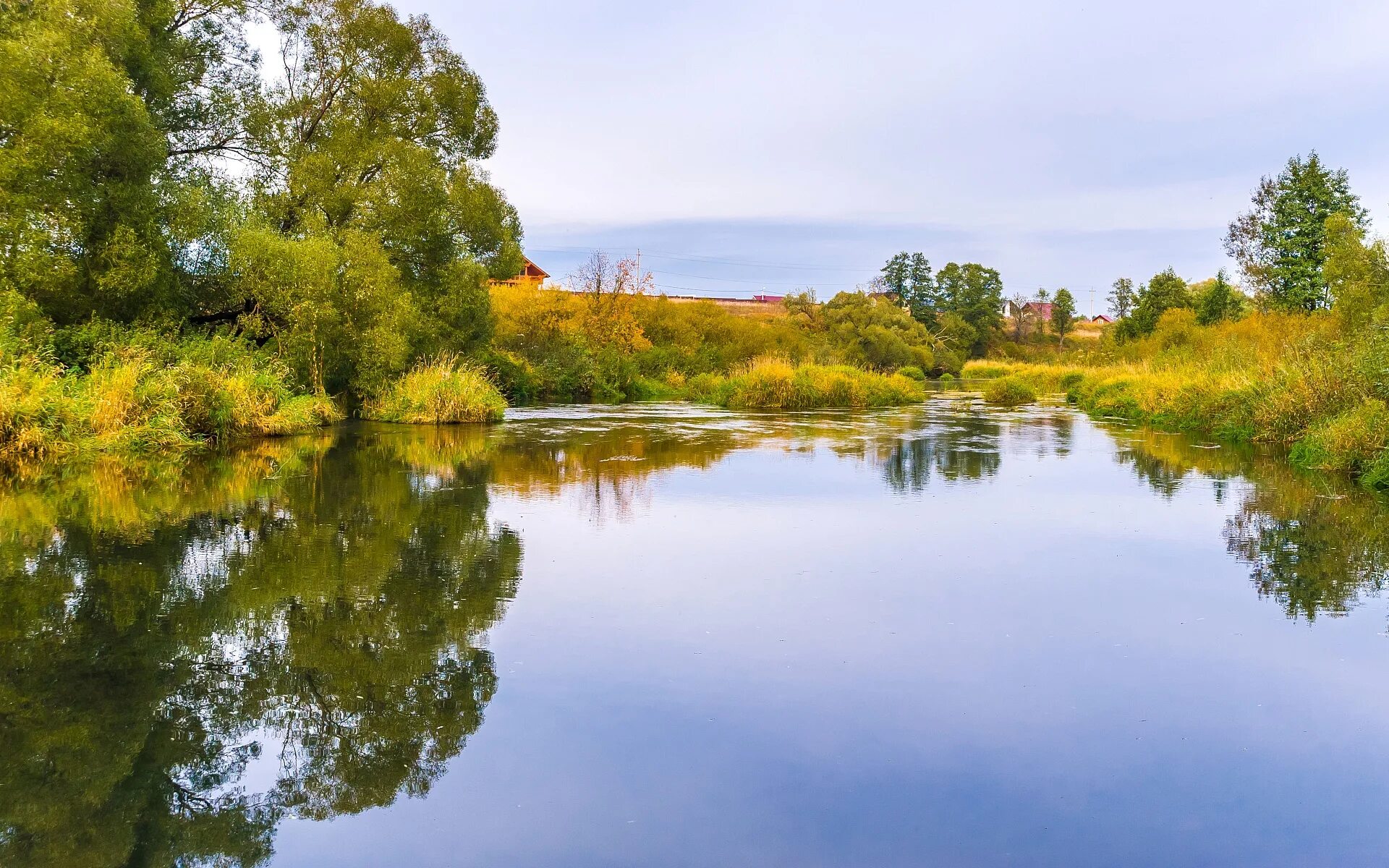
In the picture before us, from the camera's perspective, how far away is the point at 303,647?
5.17m

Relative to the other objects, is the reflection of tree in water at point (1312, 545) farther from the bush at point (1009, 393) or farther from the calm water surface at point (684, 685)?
the bush at point (1009, 393)

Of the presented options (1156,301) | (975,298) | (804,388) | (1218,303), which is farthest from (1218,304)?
(975,298)

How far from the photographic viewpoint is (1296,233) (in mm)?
35094

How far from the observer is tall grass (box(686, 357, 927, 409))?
100ft

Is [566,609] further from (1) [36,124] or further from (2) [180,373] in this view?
(1) [36,124]

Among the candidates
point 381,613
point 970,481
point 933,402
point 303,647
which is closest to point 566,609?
point 381,613

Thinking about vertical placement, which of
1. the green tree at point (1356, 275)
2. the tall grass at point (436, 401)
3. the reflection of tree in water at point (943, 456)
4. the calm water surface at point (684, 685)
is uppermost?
the green tree at point (1356, 275)

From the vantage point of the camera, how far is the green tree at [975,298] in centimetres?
8538

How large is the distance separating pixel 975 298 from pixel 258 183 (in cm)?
7262

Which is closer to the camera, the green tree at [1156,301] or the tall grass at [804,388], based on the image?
the tall grass at [804,388]

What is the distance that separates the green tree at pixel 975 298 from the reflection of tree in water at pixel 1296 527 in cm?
7232

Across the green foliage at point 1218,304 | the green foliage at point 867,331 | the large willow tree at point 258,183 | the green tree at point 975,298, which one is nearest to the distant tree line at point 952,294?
the green tree at point 975,298

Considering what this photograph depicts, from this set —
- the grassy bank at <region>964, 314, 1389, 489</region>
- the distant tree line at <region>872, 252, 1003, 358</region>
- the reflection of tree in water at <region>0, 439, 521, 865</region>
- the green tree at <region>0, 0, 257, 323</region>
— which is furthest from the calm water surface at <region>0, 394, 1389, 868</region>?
the distant tree line at <region>872, 252, 1003, 358</region>

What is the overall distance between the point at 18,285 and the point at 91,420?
A: 13.7ft
